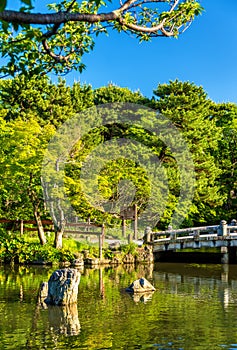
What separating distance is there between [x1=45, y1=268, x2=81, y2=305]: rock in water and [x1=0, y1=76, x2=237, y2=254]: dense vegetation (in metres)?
10.2

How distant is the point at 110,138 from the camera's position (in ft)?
119

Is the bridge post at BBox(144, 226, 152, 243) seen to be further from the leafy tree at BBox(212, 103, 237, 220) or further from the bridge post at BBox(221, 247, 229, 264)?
the leafy tree at BBox(212, 103, 237, 220)

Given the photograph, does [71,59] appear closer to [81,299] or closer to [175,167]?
[81,299]

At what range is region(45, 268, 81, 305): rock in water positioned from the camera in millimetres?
13422

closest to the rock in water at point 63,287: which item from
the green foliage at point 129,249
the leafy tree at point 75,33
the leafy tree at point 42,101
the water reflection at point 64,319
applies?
the water reflection at point 64,319

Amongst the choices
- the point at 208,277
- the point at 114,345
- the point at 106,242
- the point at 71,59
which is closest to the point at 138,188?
the point at 106,242

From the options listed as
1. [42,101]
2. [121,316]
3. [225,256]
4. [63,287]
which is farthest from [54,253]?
[42,101]

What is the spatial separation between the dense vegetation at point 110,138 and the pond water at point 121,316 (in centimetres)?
653

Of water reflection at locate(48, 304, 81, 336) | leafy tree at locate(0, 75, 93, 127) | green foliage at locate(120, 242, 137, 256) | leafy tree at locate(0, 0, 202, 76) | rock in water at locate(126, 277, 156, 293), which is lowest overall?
water reflection at locate(48, 304, 81, 336)

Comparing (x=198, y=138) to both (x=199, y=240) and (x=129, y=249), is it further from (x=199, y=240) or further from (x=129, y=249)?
(x=129, y=249)

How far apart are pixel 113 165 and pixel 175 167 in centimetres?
408

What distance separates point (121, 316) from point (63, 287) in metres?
2.09

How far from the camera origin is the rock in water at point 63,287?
13.4m

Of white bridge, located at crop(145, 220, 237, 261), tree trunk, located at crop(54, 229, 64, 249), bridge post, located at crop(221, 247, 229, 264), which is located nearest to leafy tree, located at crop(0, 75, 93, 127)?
tree trunk, located at crop(54, 229, 64, 249)
